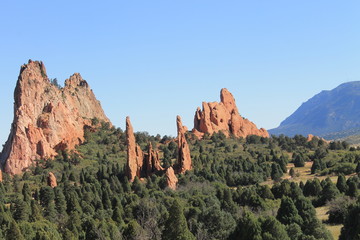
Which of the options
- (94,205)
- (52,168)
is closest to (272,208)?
(94,205)

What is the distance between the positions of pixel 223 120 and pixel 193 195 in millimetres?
77654

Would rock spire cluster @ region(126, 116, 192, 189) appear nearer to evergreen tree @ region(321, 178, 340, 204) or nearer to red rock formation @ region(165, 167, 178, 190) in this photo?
red rock formation @ region(165, 167, 178, 190)

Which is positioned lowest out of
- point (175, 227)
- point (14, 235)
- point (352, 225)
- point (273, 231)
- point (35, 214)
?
point (352, 225)

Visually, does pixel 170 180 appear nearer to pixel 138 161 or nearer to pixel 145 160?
pixel 138 161

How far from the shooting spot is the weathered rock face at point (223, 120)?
552 feet

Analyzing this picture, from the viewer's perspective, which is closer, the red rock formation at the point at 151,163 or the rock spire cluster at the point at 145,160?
the rock spire cluster at the point at 145,160

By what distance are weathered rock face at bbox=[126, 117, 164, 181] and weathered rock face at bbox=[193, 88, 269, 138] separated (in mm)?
42150

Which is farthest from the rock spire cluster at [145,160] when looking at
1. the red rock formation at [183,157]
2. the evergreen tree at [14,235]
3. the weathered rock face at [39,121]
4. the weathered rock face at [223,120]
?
the evergreen tree at [14,235]

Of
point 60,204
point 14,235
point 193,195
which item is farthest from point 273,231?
point 60,204

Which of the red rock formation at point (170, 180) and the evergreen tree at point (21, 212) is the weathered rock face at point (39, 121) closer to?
the red rock formation at point (170, 180)

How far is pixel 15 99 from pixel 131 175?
53163 mm

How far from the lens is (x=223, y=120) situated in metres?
173

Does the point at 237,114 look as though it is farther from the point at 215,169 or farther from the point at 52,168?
the point at 52,168

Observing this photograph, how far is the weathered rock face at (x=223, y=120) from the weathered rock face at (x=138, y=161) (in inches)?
1659
